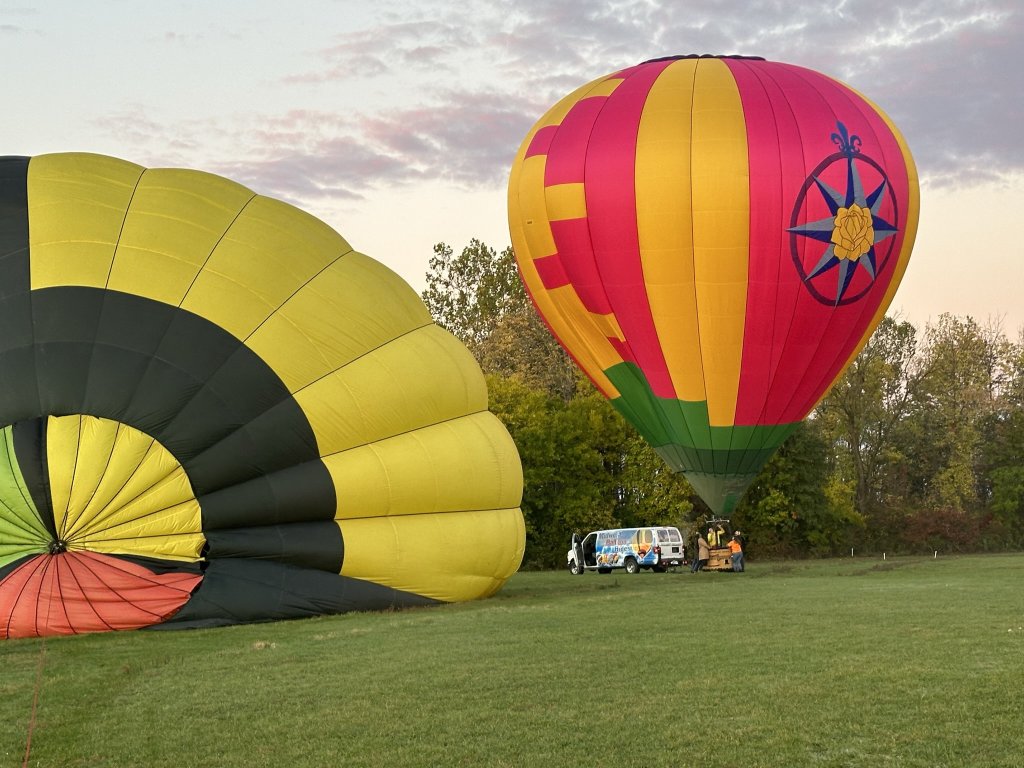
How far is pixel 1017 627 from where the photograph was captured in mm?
11273

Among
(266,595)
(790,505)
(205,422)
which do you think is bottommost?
(266,595)

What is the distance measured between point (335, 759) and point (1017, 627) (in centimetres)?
739

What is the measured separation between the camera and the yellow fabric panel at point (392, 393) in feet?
45.5

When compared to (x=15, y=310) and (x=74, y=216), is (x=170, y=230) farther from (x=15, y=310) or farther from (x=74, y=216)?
(x=15, y=310)

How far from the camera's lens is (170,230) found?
45.8 feet

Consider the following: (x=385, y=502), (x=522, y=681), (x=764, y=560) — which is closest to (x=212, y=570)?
(x=385, y=502)

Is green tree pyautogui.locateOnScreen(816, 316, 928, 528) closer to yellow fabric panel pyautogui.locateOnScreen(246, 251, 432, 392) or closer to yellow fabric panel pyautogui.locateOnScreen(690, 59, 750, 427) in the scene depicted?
yellow fabric panel pyautogui.locateOnScreen(690, 59, 750, 427)

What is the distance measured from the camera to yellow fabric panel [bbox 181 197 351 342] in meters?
13.6

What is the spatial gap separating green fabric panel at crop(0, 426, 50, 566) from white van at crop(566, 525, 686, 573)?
59.0 feet

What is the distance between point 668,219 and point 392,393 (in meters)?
6.64

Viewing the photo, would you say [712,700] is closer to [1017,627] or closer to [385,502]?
[1017,627]

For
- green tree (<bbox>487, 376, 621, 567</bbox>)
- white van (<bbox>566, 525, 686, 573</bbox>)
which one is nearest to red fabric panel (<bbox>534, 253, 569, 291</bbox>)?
white van (<bbox>566, 525, 686, 573</bbox>)

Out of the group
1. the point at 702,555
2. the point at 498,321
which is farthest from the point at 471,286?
the point at 702,555

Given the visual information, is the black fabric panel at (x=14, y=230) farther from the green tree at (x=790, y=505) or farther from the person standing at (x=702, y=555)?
the green tree at (x=790, y=505)
